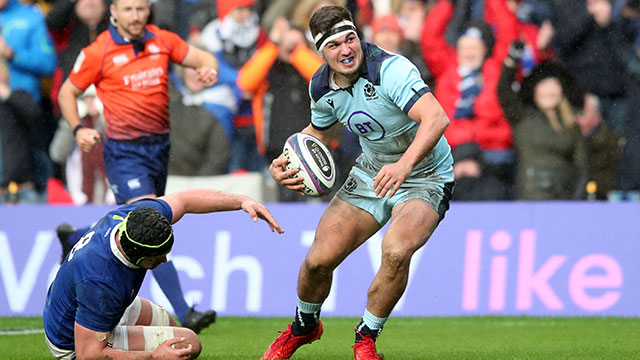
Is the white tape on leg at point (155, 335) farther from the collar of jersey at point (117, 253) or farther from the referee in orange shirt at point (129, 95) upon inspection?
the referee in orange shirt at point (129, 95)

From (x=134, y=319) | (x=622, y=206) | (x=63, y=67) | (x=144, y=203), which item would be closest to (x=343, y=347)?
(x=134, y=319)

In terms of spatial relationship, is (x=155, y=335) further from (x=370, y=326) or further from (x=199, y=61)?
(x=199, y=61)

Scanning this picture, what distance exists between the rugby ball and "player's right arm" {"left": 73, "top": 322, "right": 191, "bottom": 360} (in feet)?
4.49

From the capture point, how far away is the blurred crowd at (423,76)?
11156 mm

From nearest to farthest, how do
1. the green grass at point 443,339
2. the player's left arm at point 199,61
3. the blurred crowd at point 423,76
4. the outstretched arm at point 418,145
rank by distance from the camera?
the outstretched arm at point 418,145
the green grass at point 443,339
the player's left arm at point 199,61
the blurred crowd at point 423,76

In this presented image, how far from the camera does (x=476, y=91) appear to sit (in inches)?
442

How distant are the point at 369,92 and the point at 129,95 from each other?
310 cm

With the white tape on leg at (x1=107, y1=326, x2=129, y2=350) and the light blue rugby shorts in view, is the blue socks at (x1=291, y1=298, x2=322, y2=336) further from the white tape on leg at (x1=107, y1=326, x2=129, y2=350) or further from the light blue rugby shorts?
the white tape on leg at (x1=107, y1=326, x2=129, y2=350)

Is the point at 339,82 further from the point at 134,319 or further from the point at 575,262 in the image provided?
the point at 575,262

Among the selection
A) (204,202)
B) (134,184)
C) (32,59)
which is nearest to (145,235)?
(204,202)

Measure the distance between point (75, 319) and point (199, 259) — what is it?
4.37 metres

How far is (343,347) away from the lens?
25.1 feet

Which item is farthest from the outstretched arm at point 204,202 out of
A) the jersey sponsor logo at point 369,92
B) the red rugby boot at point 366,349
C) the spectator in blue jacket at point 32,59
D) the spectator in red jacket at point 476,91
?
the spectator in blue jacket at point 32,59

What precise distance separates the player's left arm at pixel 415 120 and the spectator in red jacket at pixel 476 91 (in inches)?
190
